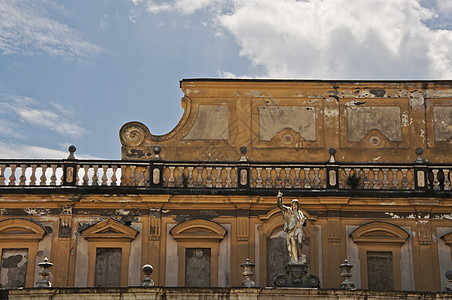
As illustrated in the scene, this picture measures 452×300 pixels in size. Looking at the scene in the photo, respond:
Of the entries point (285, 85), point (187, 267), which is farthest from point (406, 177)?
point (187, 267)

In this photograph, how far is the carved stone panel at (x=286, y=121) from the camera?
30.2 m

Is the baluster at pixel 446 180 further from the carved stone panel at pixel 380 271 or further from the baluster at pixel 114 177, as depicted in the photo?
the baluster at pixel 114 177

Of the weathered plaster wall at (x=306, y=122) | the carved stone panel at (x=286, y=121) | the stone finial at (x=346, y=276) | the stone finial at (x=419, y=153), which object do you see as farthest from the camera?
the carved stone panel at (x=286, y=121)

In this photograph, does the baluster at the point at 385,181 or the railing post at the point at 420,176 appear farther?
the baluster at the point at 385,181

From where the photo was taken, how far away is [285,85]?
100ft

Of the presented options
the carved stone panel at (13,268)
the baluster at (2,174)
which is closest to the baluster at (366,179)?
the carved stone panel at (13,268)

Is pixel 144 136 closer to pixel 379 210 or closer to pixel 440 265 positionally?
pixel 379 210

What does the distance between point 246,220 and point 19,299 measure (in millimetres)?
7427

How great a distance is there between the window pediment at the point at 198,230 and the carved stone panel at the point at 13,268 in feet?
14.5

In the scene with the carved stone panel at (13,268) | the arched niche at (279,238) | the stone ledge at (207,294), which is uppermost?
the arched niche at (279,238)

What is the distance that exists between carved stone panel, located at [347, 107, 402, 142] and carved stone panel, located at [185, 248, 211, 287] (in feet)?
20.1

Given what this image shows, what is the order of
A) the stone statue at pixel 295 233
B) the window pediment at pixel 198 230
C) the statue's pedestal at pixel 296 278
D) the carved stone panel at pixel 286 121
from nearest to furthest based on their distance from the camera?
the statue's pedestal at pixel 296 278, the stone statue at pixel 295 233, the window pediment at pixel 198 230, the carved stone panel at pixel 286 121

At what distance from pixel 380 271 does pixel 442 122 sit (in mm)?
5595

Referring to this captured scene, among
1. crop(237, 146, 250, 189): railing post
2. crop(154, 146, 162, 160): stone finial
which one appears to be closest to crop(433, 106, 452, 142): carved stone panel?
crop(237, 146, 250, 189): railing post
